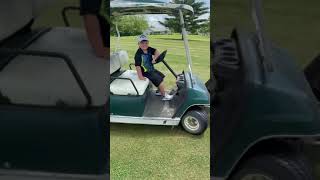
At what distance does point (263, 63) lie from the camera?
327 cm

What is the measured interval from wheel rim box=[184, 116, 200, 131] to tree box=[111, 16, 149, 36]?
1.83ft

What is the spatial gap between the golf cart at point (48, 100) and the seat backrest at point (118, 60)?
0.18 ft

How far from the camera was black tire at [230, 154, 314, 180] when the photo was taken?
11.0ft

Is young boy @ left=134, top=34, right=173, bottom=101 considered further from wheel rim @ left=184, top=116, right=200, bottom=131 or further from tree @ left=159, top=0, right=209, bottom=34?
wheel rim @ left=184, top=116, right=200, bottom=131

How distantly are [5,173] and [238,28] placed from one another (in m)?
1.62

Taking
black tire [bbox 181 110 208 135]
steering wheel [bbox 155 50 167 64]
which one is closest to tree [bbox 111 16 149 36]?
steering wheel [bbox 155 50 167 64]

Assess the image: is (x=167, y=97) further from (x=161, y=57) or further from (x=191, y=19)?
(x=191, y=19)

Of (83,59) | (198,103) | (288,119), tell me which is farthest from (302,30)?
(83,59)

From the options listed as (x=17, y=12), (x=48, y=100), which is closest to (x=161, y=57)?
(x=48, y=100)

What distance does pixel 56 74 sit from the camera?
3273mm

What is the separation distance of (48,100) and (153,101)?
0.61 m

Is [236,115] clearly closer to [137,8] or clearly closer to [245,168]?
[245,168]

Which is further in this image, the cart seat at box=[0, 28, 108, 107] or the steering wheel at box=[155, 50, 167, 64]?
the cart seat at box=[0, 28, 108, 107]

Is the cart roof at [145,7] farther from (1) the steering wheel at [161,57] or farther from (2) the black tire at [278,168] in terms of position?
(2) the black tire at [278,168]
